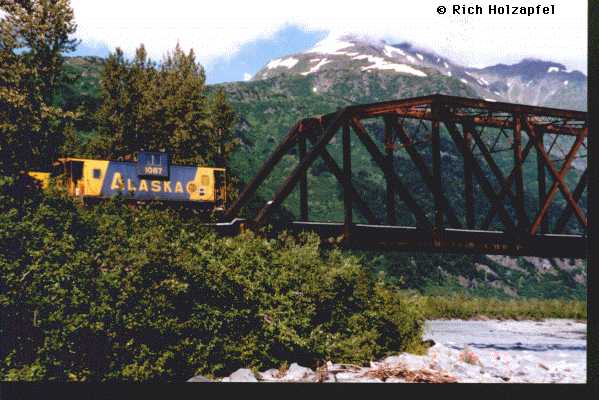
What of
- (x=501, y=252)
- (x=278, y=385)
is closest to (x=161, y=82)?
(x=501, y=252)

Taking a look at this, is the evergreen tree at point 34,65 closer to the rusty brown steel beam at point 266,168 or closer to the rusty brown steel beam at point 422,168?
the rusty brown steel beam at point 266,168

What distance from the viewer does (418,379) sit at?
47.2ft

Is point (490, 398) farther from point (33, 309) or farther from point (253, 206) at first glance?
point (253, 206)

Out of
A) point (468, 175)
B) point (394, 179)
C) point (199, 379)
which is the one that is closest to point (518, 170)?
point (468, 175)

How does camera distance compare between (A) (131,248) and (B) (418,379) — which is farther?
(A) (131,248)

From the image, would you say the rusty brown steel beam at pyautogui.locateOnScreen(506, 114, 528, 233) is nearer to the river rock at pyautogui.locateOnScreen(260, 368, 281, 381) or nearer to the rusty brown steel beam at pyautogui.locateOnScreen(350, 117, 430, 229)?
the rusty brown steel beam at pyautogui.locateOnScreen(350, 117, 430, 229)

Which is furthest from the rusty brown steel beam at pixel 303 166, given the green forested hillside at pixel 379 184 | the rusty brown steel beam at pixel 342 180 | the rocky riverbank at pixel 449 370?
the rocky riverbank at pixel 449 370

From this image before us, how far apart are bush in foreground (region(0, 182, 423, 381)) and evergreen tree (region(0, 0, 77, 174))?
8462mm

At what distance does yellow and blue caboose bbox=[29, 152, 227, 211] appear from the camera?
35812 millimetres

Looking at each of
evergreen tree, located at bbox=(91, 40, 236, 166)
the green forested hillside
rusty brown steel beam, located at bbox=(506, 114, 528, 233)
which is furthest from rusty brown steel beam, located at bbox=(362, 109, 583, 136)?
evergreen tree, located at bbox=(91, 40, 236, 166)

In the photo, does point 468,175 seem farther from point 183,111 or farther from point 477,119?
point 183,111

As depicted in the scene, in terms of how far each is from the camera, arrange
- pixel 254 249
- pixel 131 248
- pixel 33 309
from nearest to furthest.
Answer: pixel 33 309 → pixel 131 248 → pixel 254 249

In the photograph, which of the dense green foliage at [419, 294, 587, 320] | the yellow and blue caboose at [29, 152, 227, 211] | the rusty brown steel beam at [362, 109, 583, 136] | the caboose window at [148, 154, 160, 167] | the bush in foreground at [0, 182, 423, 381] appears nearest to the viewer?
the bush in foreground at [0, 182, 423, 381]

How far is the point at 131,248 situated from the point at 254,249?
3.43 metres
